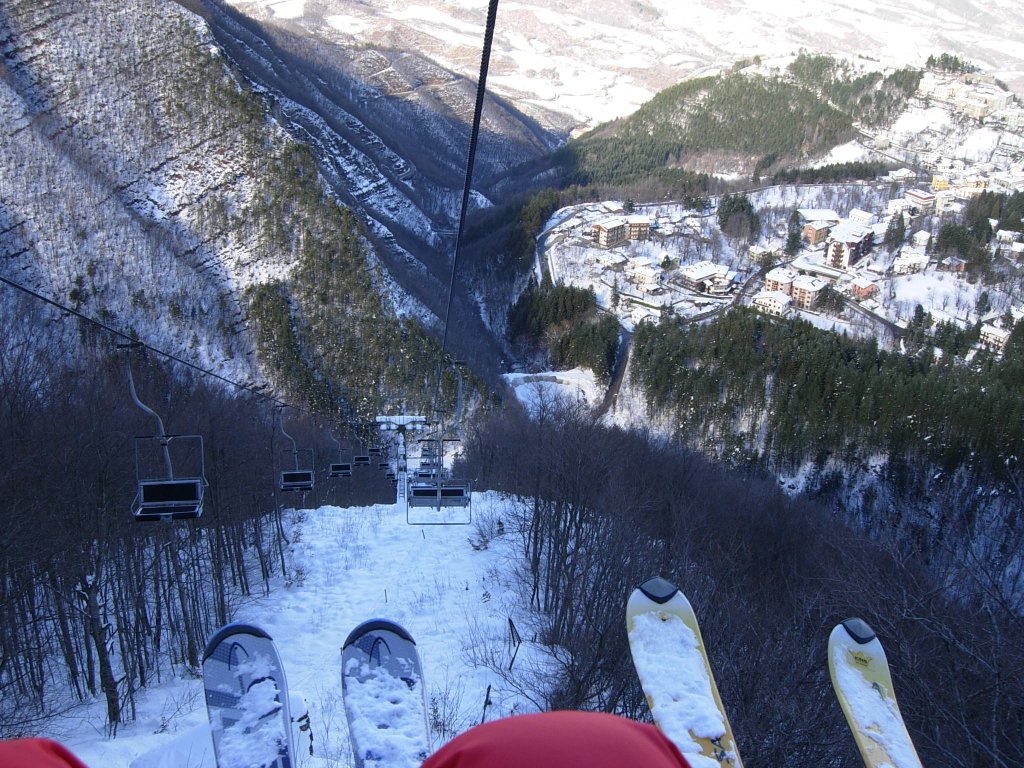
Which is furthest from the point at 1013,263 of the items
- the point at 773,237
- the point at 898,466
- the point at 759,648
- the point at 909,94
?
the point at 759,648

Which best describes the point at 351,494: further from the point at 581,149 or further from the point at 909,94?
the point at 909,94

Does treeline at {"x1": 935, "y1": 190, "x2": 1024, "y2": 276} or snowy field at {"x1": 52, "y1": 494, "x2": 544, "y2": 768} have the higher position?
treeline at {"x1": 935, "y1": 190, "x2": 1024, "y2": 276}

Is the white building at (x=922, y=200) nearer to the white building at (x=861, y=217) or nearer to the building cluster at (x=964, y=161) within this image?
the building cluster at (x=964, y=161)

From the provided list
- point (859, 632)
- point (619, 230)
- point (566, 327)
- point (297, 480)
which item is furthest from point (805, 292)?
point (859, 632)

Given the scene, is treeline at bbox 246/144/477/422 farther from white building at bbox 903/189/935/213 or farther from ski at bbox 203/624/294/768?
white building at bbox 903/189/935/213

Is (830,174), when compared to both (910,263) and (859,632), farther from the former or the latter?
(859,632)

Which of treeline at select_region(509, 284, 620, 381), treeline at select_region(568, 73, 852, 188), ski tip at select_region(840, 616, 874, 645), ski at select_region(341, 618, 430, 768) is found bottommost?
treeline at select_region(509, 284, 620, 381)

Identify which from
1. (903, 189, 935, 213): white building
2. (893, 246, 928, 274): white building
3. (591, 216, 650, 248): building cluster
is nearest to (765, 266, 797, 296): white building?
(893, 246, 928, 274): white building
